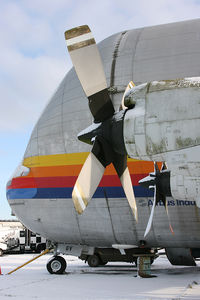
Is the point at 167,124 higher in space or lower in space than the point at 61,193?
higher

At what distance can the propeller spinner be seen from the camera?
8211 millimetres

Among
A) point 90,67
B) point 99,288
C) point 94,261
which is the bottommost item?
point 94,261

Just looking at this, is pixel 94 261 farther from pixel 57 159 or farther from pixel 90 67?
pixel 90 67

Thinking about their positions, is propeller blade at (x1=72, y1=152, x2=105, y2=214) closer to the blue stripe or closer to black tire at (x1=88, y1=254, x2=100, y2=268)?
the blue stripe

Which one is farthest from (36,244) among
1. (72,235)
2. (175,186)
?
(175,186)

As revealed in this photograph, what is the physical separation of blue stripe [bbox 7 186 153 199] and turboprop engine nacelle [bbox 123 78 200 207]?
23.1 feet

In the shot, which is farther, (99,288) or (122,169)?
(99,288)

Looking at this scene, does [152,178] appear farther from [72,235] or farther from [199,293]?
[72,235]

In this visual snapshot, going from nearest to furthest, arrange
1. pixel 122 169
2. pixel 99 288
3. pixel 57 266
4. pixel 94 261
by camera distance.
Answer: pixel 122 169 < pixel 99 288 < pixel 57 266 < pixel 94 261

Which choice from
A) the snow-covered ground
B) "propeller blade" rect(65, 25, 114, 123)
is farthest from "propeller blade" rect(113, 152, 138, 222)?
the snow-covered ground

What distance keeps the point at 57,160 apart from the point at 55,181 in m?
1.00

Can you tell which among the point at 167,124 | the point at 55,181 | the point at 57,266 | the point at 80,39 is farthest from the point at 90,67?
the point at 57,266

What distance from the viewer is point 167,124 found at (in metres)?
6.95

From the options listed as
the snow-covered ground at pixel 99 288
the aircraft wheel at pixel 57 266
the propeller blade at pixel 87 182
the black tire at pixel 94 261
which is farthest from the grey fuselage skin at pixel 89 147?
the propeller blade at pixel 87 182
